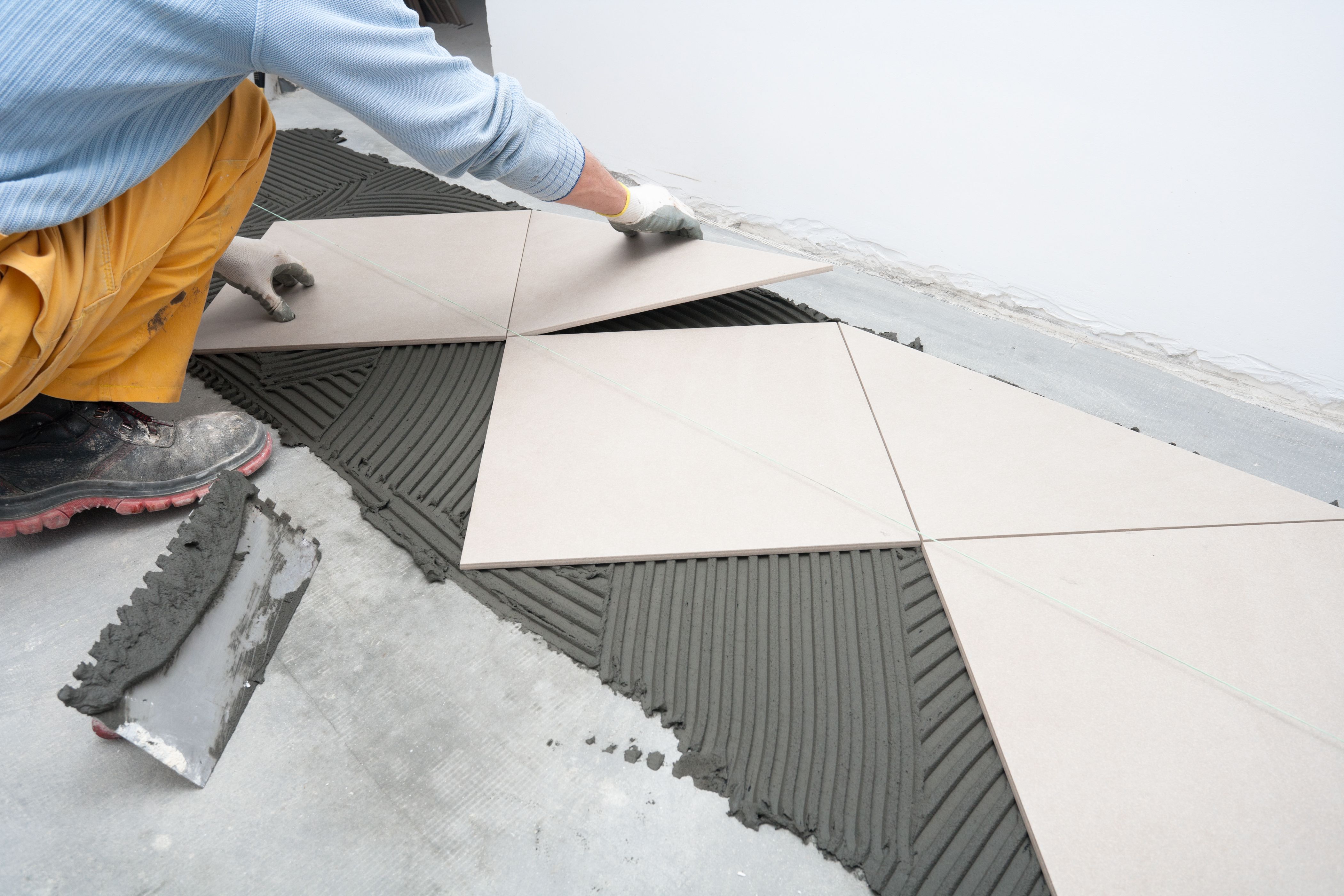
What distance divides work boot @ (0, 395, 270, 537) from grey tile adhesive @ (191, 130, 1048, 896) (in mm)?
175

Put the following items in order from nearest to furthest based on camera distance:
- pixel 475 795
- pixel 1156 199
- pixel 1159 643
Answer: pixel 475 795 < pixel 1159 643 < pixel 1156 199

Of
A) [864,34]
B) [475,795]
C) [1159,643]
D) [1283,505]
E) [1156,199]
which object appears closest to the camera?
[475,795]

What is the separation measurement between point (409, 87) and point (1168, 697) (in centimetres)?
150

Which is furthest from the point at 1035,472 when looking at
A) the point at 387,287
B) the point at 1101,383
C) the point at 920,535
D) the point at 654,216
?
the point at 387,287

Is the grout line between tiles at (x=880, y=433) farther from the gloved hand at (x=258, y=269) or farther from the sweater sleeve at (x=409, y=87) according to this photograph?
the gloved hand at (x=258, y=269)

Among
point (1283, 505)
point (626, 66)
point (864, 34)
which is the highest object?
point (864, 34)

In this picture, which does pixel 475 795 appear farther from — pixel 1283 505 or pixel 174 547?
pixel 1283 505

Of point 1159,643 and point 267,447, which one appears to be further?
point 267,447

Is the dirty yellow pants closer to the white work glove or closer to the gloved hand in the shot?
the gloved hand

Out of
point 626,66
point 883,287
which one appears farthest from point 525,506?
point 626,66

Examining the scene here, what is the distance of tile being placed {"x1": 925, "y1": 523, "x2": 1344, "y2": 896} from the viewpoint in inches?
39.9

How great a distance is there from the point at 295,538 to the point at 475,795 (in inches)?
23.3

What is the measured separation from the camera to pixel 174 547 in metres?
1.24

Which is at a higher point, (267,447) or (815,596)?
(815,596)
